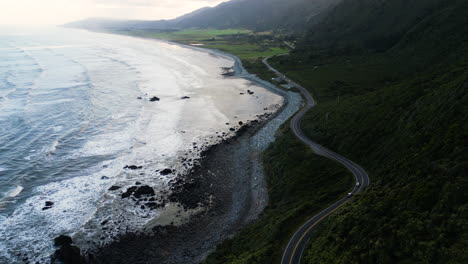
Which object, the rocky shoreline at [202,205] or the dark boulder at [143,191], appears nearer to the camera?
the rocky shoreline at [202,205]

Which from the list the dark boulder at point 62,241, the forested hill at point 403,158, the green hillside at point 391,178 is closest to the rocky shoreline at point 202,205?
the dark boulder at point 62,241

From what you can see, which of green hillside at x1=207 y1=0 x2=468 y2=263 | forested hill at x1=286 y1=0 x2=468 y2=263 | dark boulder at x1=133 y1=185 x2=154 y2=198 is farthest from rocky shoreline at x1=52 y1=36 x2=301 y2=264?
forested hill at x1=286 y1=0 x2=468 y2=263

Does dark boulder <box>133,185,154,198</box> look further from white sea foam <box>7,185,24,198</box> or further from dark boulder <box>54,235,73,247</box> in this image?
white sea foam <box>7,185,24,198</box>

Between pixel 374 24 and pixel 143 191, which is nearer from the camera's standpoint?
pixel 143 191

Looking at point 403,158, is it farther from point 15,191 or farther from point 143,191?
point 15,191

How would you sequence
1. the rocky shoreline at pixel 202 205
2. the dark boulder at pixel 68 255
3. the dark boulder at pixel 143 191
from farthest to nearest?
the dark boulder at pixel 143 191 < the rocky shoreline at pixel 202 205 < the dark boulder at pixel 68 255

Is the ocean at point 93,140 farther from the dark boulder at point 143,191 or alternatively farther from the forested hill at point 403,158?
the forested hill at point 403,158

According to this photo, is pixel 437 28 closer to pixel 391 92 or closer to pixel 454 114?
pixel 391 92

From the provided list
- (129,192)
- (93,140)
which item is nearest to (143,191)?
(129,192)
